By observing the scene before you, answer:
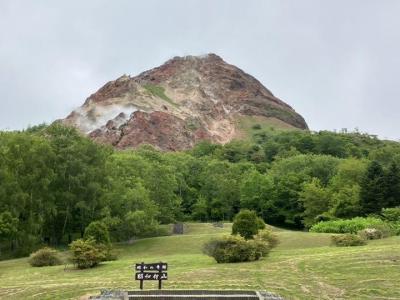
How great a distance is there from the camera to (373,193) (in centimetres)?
4878

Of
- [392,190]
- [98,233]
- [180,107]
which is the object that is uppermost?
[180,107]

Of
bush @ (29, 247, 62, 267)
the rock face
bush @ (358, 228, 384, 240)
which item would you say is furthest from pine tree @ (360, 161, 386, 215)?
the rock face

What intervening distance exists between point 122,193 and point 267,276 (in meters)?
26.4

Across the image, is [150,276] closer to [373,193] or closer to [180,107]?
[373,193]

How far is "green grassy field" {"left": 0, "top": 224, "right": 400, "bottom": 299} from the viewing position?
18656mm

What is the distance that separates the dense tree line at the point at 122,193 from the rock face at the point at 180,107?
58.6m

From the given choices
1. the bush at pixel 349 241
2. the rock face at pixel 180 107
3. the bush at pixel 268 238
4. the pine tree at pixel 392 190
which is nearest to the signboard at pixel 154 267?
the bush at pixel 268 238

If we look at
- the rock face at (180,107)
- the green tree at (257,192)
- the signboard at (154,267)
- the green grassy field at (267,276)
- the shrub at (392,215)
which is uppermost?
the rock face at (180,107)

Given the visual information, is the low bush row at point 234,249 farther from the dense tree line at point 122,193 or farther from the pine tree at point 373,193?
the pine tree at point 373,193

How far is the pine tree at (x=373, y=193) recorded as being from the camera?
1914 inches

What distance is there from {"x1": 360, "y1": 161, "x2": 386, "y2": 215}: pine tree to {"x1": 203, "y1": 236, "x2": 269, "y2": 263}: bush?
26.0m

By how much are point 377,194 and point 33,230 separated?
30092mm

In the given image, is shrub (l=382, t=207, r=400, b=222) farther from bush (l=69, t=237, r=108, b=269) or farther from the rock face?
the rock face

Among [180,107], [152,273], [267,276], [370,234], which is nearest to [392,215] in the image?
[370,234]
